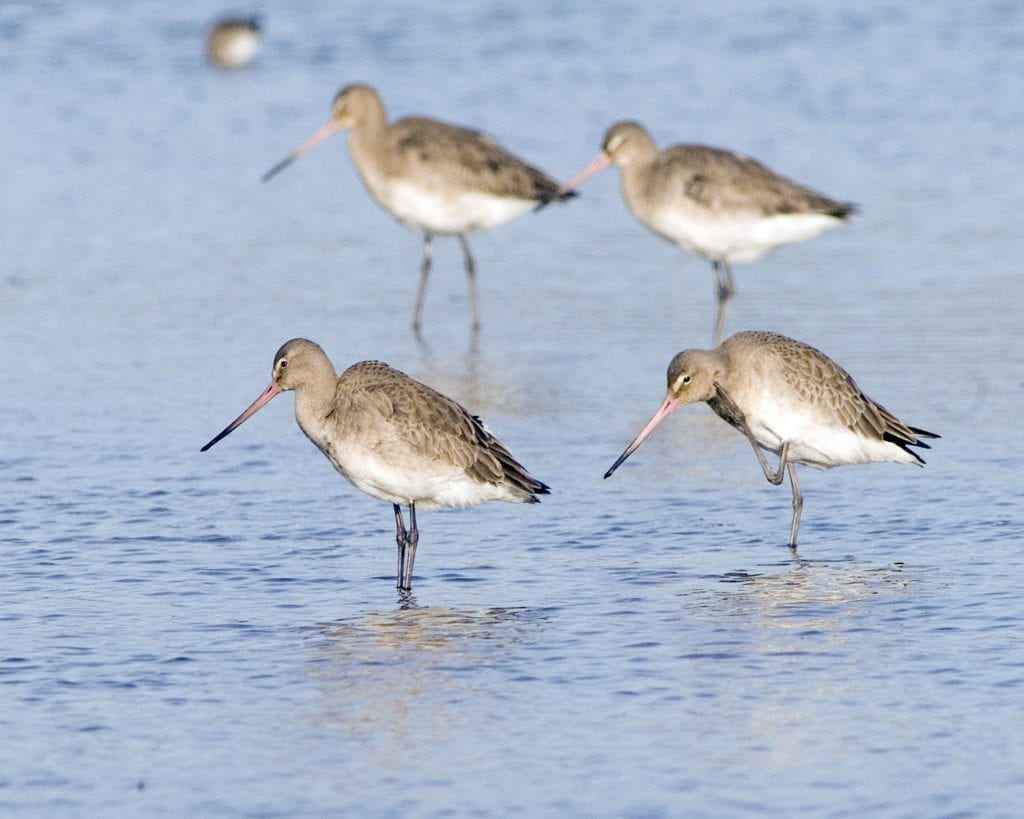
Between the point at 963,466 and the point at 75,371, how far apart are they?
5376mm

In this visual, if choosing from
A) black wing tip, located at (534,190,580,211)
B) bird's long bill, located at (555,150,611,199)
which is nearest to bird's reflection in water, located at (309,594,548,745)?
bird's long bill, located at (555,150,611,199)

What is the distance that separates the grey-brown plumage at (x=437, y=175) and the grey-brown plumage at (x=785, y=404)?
5512mm

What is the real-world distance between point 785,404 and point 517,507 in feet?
4.40

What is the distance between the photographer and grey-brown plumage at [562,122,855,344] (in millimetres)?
13820

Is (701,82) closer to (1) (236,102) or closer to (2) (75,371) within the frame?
(1) (236,102)

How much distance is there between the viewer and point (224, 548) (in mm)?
8719

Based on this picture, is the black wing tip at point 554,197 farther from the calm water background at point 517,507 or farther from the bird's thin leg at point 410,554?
the bird's thin leg at point 410,554

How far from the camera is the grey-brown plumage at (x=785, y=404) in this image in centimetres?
912

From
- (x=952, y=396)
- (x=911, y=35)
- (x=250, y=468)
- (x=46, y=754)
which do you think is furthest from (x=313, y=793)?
(x=911, y=35)

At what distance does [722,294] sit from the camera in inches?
531

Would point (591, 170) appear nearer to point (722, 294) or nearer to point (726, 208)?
point (726, 208)

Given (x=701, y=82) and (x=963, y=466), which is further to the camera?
(x=701, y=82)

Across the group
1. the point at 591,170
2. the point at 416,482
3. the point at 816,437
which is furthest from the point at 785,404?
the point at 591,170

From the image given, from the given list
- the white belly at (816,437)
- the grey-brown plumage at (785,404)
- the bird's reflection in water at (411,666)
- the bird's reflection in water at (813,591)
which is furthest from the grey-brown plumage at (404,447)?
the white belly at (816,437)
